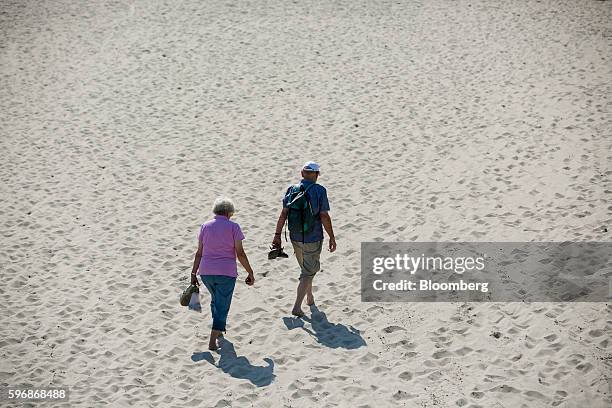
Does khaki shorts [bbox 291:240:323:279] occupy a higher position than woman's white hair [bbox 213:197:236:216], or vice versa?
woman's white hair [bbox 213:197:236:216]

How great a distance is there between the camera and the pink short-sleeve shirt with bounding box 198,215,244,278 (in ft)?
22.5

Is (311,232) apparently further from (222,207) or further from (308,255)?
(222,207)

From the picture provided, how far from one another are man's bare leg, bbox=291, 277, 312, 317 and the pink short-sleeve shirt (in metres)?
1.03

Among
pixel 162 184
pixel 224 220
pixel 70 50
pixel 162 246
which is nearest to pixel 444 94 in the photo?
pixel 162 184

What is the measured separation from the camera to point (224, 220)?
690cm

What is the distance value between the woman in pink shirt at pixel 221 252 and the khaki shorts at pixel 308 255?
760 mm

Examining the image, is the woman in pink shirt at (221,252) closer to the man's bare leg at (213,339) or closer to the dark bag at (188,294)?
the dark bag at (188,294)

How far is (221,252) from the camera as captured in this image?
6938mm

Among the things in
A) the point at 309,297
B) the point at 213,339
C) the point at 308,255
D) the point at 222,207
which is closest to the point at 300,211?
the point at 308,255

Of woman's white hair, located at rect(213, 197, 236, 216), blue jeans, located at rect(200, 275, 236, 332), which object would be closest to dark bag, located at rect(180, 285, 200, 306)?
blue jeans, located at rect(200, 275, 236, 332)

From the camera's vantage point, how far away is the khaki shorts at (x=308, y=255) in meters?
7.49

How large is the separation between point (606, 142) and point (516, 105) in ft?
7.85

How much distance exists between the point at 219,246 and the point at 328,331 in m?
1.69

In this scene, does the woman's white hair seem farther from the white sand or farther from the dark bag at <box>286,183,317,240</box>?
the white sand
